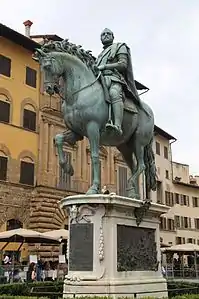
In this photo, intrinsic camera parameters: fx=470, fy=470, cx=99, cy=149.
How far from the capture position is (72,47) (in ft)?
29.2

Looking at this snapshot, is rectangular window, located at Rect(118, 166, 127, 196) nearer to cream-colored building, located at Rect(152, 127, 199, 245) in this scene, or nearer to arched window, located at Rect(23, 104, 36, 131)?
cream-colored building, located at Rect(152, 127, 199, 245)

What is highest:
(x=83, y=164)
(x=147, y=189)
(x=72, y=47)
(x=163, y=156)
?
(x=163, y=156)

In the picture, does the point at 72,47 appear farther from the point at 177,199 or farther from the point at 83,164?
the point at 177,199

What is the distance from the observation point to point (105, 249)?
7934mm

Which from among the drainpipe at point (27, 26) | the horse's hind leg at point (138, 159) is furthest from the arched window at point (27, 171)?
the horse's hind leg at point (138, 159)

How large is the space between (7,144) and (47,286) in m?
20.0

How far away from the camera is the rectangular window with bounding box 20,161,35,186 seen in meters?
30.2

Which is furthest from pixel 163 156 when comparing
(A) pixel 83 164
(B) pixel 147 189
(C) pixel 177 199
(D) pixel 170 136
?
(B) pixel 147 189

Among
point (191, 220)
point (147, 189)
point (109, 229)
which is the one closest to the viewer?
point (109, 229)

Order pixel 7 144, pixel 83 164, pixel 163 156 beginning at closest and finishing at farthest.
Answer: pixel 7 144 < pixel 83 164 < pixel 163 156

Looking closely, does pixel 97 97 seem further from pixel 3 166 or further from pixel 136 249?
pixel 3 166

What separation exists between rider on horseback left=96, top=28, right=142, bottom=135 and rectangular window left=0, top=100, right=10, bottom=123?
67.9 ft

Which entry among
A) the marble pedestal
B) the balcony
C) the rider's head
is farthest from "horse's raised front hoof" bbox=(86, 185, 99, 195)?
the balcony

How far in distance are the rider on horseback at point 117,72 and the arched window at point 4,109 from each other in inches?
816
